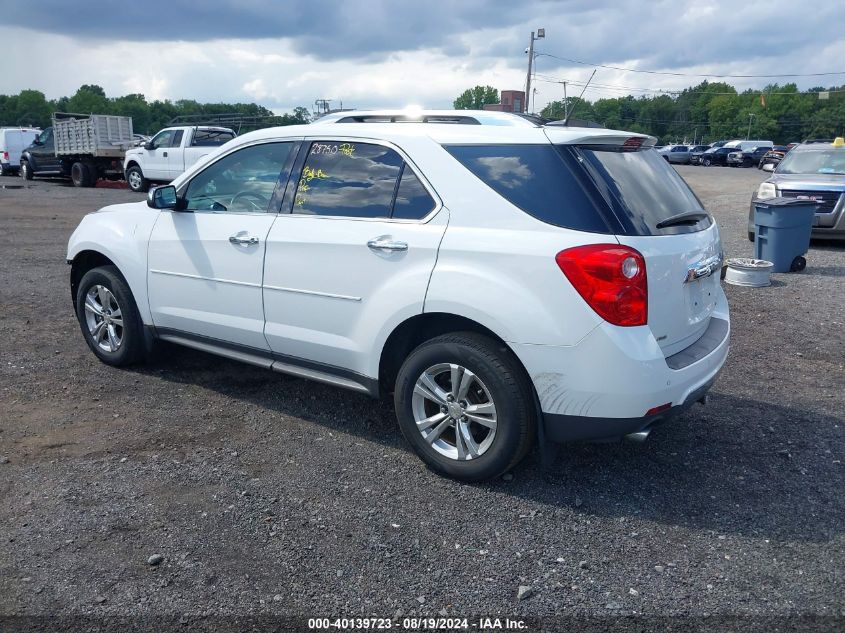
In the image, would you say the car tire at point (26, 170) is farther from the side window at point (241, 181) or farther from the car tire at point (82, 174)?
the side window at point (241, 181)

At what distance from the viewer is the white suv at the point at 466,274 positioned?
344cm

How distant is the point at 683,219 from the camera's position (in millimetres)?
3857

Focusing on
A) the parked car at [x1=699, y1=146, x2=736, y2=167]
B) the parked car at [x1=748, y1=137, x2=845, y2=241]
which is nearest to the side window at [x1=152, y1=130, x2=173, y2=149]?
the parked car at [x1=748, y1=137, x2=845, y2=241]

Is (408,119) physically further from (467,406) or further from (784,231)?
(784,231)

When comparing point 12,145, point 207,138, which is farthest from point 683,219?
point 12,145

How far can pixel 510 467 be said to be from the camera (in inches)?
148

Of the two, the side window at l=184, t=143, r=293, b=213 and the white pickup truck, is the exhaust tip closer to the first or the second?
the side window at l=184, t=143, r=293, b=213

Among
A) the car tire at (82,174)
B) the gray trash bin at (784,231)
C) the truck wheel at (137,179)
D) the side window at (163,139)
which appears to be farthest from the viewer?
the car tire at (82,174)

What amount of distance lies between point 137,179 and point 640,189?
2136cm

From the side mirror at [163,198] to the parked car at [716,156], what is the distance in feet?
177

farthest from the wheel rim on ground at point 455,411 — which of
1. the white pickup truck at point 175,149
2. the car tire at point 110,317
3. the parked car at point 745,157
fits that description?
the parked car at point 745,157

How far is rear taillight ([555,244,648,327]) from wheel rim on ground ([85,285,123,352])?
11.7 feet

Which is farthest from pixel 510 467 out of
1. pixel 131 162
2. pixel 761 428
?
pixel 131 162

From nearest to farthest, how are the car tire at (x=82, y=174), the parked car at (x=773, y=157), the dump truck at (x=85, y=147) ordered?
the parked car at (x=773, y=157) < the dump truck at (x=85, y=147) < the car tire at (x=82, y=174)
